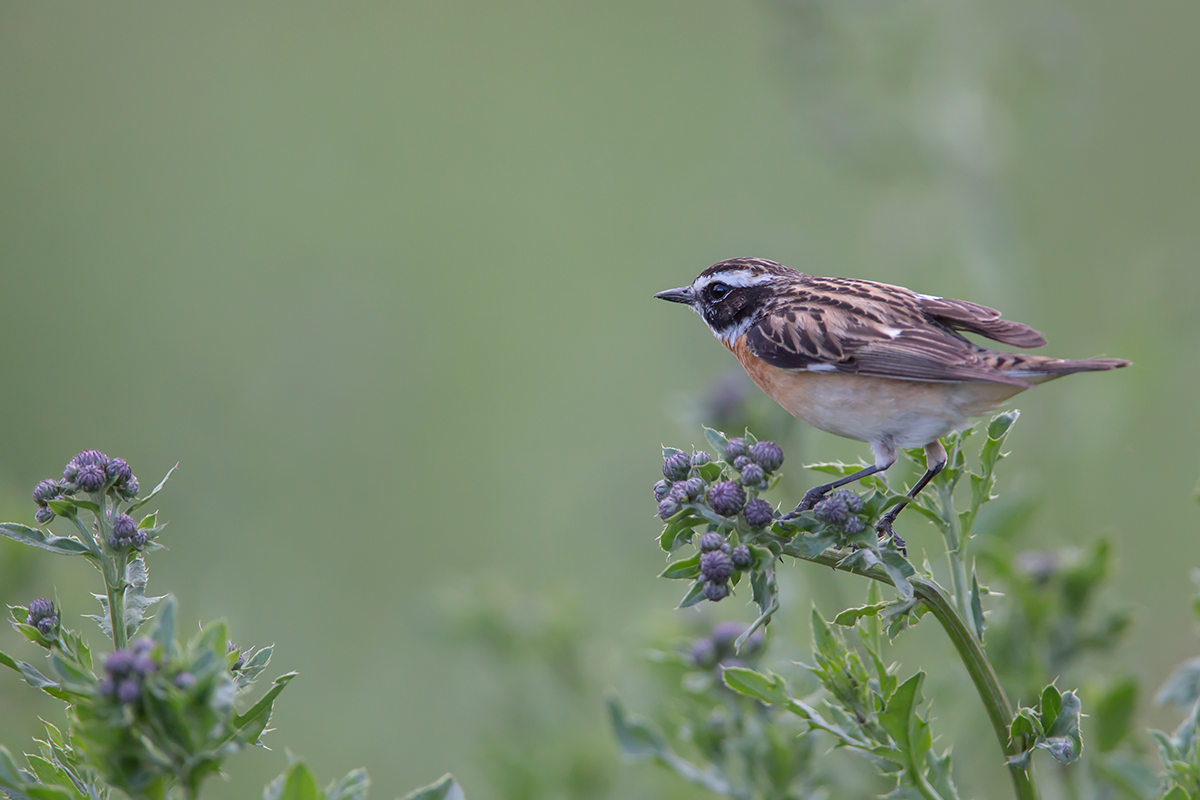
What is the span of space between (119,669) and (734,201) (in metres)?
12.1

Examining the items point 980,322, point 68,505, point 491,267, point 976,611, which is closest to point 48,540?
point 68,505

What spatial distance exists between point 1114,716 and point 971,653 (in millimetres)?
1631

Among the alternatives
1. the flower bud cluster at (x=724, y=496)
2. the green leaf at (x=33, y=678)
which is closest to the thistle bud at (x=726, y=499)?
the flower bud cluster at (x=724, y=496)

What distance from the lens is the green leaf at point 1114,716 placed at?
4012mm

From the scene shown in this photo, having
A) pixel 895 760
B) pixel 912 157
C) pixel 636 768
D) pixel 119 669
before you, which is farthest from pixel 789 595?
pixel 912 157

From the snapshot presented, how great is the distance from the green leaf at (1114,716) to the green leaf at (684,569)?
2.16m

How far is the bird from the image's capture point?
3.80 meters

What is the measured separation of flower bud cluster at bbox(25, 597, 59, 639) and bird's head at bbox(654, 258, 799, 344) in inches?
122

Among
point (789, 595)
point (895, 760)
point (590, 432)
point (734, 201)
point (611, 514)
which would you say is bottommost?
point (895, 760)

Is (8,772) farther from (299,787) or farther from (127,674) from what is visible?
(299,787)

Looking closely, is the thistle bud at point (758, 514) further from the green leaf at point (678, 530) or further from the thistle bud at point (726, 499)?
the green leaf at point (678, 530)

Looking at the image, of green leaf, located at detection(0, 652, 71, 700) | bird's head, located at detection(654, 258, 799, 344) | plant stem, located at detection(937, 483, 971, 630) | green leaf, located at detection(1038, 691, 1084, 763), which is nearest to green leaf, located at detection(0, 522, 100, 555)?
green leaf, located at detection(0, 652, 71, 700)

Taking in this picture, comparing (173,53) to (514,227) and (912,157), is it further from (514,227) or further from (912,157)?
(912,157)

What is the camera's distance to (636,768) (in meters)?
6.00
